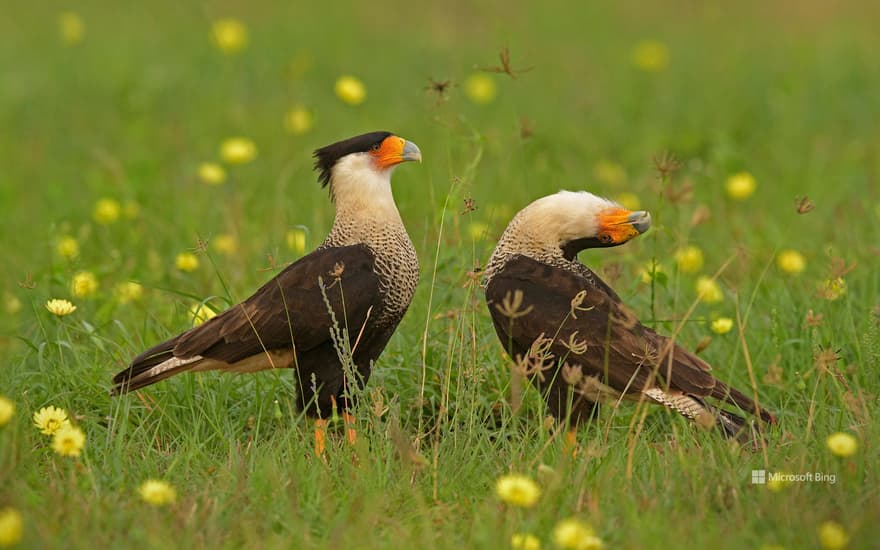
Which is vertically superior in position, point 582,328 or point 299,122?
point 299,122

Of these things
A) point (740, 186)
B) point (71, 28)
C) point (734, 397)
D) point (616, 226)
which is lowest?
point (734, 397)

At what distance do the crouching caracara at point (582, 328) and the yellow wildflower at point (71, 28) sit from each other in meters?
6.37

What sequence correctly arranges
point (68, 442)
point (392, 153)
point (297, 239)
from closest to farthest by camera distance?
point (68, 442) → point (392, 153) → point (297, 239)

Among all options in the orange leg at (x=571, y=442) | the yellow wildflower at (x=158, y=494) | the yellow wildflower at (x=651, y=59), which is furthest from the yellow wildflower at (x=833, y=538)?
the yellow wildflower at (x=651, y=59)

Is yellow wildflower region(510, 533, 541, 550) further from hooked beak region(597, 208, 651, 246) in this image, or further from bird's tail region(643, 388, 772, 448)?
hooked beak region(597, 208, 651, 246)

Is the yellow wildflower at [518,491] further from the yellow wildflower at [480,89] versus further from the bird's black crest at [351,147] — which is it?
the yellow wildflower at [480,89]

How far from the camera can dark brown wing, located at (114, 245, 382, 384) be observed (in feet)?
13.8

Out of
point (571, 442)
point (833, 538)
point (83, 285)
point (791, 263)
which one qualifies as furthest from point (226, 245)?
point (833, 538)

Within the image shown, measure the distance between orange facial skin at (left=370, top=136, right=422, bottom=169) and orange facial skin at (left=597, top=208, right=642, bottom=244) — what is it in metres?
0.74

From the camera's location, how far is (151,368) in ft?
13.9

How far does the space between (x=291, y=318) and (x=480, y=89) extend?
16.6ft

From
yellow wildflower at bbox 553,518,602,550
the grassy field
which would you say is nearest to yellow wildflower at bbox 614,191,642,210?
the grassy field

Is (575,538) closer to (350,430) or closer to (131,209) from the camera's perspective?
(350,430)

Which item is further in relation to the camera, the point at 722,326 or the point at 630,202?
the point at 630,202
